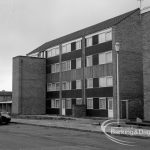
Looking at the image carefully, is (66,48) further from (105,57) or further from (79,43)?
(105,57)

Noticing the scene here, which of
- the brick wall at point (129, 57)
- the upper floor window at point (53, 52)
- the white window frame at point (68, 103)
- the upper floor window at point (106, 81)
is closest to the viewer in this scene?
the brick wall at point (129, 57)

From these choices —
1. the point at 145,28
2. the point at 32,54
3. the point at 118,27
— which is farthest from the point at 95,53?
the point at 32,54

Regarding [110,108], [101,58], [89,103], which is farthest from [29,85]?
[110,108]

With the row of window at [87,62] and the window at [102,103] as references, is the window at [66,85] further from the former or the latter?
the window at [102,103]

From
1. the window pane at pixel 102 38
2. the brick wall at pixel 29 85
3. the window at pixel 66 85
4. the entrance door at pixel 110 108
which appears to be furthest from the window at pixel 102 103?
the brick wall at pixel 29 85


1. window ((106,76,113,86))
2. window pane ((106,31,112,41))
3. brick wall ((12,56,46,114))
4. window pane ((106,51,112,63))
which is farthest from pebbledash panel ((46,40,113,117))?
brick wall ((12,56,46,114))

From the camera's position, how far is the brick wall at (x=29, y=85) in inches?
1996

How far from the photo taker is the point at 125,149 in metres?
13.0

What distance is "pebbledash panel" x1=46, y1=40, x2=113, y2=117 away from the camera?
40156 mm

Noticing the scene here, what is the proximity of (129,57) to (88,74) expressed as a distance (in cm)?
628

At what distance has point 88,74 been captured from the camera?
4366 cm

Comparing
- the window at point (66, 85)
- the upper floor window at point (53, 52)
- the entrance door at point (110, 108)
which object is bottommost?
the entrance door at point (110, 108)

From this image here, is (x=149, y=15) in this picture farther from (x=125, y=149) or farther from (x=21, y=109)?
(x=21, y=109)

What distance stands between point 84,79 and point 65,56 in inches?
234
